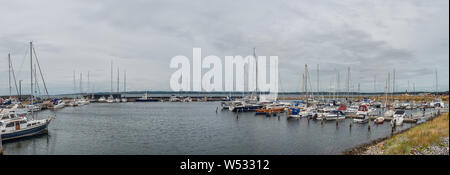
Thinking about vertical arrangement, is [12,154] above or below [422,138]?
below

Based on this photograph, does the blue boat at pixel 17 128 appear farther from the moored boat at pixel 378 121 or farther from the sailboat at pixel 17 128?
the moored boat at pixel 378 121

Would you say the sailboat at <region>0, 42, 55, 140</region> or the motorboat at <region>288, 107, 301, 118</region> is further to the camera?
the motorboat at <region>288, 107, 301, 118</region>

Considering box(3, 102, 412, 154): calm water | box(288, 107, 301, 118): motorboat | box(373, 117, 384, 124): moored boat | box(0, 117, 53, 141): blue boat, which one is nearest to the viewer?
box(3, 102, 412, 154): calm water

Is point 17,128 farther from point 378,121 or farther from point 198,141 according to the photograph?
point 378,121

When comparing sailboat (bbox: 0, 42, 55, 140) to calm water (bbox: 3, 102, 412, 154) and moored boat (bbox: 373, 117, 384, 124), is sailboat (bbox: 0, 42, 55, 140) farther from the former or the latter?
moored boat (bbox: 373, 117, 384, 124)

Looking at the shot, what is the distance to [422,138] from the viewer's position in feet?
86.2

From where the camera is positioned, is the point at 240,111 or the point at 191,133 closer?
Answer: the point at 191,133

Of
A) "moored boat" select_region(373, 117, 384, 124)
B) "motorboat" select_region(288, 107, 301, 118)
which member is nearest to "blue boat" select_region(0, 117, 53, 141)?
"motorboat" select_region(288, 107, 301, 118)

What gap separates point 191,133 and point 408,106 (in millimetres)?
81383

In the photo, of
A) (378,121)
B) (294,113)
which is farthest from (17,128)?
(378,121)

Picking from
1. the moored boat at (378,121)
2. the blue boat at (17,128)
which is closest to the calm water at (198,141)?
the blue boat at (17,128)
